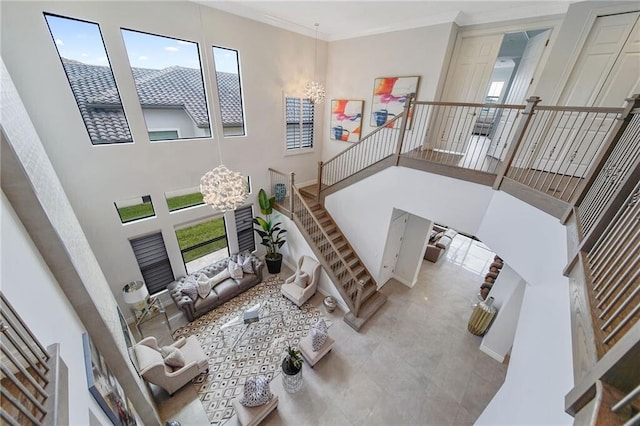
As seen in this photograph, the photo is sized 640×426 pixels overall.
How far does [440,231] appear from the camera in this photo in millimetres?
9242

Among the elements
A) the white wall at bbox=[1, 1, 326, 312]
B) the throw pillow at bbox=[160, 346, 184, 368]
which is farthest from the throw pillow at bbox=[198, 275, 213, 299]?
the throw pillow at bbox=[160, 346, 184, 368]

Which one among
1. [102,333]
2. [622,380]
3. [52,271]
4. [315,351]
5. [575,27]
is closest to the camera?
[622,380]

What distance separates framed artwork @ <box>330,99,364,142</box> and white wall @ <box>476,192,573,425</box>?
4.42 m

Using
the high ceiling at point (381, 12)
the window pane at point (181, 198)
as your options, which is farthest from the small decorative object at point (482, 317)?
the window pane at point (181, 198)

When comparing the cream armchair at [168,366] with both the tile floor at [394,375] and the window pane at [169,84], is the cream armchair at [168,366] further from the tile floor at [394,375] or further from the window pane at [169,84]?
the window pane at [169,84]

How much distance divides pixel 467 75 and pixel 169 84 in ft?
21.3

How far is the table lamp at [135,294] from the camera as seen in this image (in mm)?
4766

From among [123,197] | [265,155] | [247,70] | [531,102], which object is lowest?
[123,197]

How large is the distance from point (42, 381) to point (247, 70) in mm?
6232

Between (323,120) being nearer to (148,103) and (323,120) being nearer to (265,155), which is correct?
(265,155)

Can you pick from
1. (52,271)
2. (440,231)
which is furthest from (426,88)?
(52,271)

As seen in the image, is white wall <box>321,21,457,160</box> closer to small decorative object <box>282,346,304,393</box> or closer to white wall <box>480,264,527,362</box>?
white wall <box>480,264,527,362</box>

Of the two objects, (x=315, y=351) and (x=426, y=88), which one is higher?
(x=426, y=88)

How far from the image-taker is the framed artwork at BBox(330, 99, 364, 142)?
6930 mm
